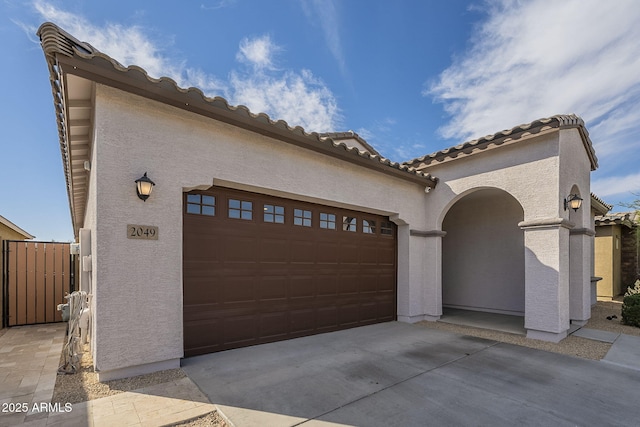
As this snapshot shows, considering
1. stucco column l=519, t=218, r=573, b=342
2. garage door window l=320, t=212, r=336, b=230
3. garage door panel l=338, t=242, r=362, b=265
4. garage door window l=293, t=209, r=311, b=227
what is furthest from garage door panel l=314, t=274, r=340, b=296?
stucco column l=519, t=218, r=573, b=342

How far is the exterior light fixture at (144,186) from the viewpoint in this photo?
4.19 metres

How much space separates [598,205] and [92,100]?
607 inches

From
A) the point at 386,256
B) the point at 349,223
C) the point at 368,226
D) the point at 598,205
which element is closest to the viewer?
the point at 349,223

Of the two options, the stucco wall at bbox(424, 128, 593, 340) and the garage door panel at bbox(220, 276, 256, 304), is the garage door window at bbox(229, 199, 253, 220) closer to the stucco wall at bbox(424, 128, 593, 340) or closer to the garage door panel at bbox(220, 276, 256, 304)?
the garage door panel at bbox(220, 276, 256, 304)

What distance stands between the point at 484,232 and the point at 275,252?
25.9 feet

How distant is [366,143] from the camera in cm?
1315

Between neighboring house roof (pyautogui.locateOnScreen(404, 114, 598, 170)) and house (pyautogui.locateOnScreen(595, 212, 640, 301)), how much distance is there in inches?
276

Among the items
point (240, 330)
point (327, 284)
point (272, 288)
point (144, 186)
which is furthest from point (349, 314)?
point (144, 186)

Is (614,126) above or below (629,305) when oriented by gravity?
above

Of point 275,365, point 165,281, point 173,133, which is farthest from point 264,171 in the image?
point 275,365

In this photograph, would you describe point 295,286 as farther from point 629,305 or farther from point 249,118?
point 629,305

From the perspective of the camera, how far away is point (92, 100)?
171 inches

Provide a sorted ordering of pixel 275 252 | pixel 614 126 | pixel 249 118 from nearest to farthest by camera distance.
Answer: pixel 249 118 → pixel 275 252 → pixel 614 126

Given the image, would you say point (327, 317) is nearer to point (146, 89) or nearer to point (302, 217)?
point (302, 217)
